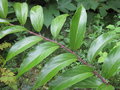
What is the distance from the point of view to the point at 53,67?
1052mm

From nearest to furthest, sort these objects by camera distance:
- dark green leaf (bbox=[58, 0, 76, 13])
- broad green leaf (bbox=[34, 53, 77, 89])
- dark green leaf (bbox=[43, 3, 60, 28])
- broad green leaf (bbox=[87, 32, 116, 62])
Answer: broad green leaf (bbox=[34, 53, 77, 89])
broad green leaf (bbox=[87, 32, 116, 62])
dark green leaf (bbox=[43, 3, 60, 28])
dark green leaf (bbox=[58, 0, 76, 13])

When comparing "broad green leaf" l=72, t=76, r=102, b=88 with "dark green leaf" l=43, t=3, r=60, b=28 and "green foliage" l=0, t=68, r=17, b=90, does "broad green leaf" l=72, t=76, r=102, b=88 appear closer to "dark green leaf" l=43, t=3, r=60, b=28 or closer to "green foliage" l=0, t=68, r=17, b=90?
"green foliage" l=0, t=68, r=17, b=90

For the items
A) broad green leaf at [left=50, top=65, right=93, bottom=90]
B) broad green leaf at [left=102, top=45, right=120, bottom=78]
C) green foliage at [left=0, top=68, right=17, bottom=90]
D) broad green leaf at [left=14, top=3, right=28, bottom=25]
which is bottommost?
green foliage at [left=0, top=68, right=17, bottom=90]

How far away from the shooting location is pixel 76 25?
1.17m

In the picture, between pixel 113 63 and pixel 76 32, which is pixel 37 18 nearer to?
pixel 76 32

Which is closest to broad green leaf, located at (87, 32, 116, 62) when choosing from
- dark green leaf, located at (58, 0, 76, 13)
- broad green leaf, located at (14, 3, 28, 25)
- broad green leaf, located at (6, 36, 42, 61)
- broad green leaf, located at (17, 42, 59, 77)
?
broad green leaf, located at (17, 42, 59, 77)

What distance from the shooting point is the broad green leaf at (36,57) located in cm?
106

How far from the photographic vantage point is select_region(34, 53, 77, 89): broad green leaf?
103cm

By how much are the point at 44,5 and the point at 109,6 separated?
4.12 ft

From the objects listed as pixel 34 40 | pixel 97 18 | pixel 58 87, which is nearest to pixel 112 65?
pixel 58 87

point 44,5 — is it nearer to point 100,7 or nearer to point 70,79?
point 100,7

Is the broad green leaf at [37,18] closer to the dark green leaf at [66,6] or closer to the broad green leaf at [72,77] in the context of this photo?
the broad green leaf at [72,77]

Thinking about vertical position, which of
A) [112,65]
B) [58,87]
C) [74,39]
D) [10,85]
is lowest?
[10,85]

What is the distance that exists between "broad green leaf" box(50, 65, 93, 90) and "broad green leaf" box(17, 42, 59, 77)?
0.15 meters
